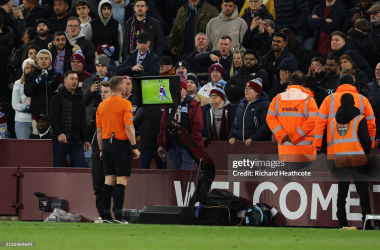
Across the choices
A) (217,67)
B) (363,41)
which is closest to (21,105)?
(217,67)

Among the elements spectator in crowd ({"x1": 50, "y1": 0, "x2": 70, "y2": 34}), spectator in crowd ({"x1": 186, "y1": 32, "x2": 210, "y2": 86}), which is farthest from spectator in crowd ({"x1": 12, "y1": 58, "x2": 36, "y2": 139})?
spectator in crowd ({"x1": 186, "y1": 32, "x2": 210, "y2": 86})

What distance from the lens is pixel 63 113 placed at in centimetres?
1302

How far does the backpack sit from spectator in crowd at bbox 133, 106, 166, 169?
231 cm

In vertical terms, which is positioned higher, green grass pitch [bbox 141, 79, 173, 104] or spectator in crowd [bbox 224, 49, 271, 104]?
spectator in crowd [bbox 224, 49, 271, 104]

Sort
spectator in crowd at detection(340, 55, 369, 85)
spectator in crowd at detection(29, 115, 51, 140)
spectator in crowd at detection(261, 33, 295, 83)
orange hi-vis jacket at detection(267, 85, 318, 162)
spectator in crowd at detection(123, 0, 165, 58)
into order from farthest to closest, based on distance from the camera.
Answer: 1. spectator in crowd at detection(123, 0, 165, 58)
2. spectator in crowd at detection(29, 115, 51, 140)
3. spectator in crowd at detection(261, 33, 295, 83)
4. spectator in crowd at detection(340, 55, 369, 85)
5. orange hi-vis jacket at detection(267, 85, 318, 162)

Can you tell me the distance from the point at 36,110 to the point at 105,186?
4293 millimetres

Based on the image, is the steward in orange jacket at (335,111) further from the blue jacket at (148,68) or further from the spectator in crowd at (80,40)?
the spectator in crowd at (80,40)

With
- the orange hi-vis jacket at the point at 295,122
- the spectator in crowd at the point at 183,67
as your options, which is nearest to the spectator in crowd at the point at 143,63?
the spectator in crowd at the point at 183,67

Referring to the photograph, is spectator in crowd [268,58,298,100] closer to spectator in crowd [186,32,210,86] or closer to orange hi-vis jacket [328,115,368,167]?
spectator in crowd [186,32,210,86]

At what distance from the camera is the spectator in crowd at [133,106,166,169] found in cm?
1242

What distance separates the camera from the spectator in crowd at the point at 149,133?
40.8 ft

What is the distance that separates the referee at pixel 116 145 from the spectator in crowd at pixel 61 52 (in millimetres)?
5078

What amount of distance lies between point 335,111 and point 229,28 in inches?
202

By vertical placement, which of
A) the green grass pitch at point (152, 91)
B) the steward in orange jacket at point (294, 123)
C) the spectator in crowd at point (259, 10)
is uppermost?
the spectator in crowd at point (259, 10)
